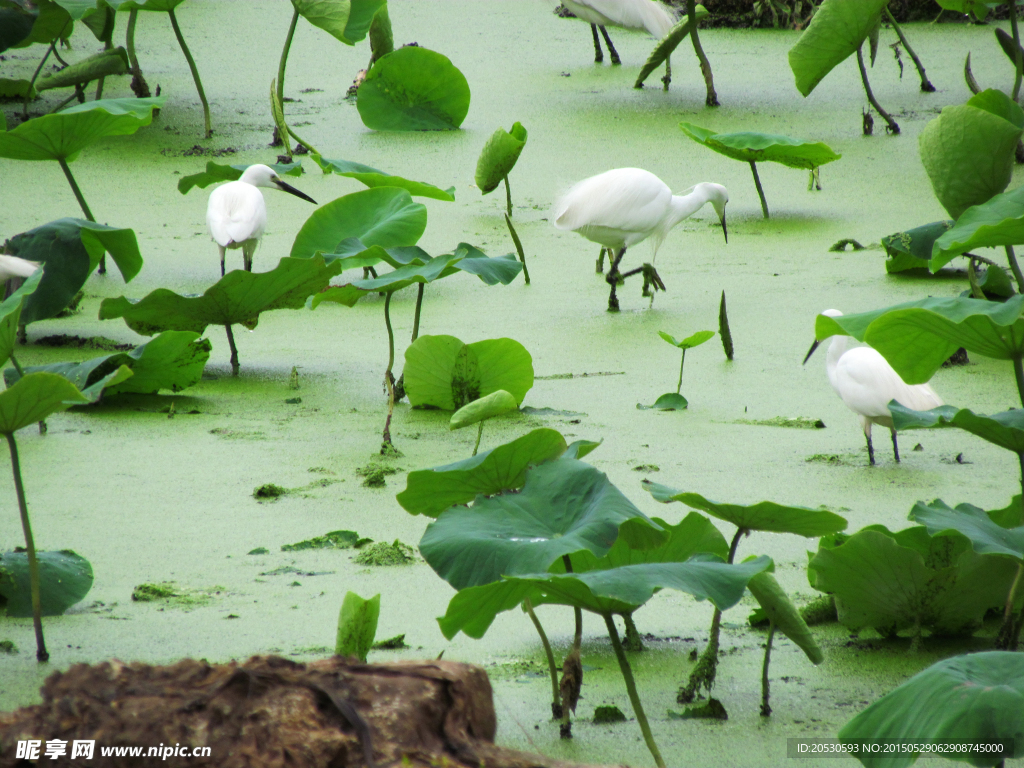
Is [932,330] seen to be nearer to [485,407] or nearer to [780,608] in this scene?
[780,608]

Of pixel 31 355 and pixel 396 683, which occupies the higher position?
pixel 396 683

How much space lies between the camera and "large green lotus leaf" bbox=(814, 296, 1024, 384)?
1.45 m

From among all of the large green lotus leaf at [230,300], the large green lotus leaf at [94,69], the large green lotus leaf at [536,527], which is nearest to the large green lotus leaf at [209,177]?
the large green lotus leaf at [230,300]

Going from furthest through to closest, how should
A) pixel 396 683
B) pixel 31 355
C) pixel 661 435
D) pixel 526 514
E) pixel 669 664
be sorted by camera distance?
pixel 31 355
pixel 661 435
pixel 669 664
pixel 526 514
pixel 396 683

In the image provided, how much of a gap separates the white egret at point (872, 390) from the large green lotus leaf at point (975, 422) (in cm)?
74

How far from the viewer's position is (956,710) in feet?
3.12

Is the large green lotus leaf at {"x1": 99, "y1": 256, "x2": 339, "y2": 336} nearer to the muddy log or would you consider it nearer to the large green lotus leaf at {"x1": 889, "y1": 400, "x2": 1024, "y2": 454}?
the large green lotus leaf at {"x1": 889, "y1": 400, "x2": 1024, "y2": 454}

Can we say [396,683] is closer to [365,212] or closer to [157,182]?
[365,212]

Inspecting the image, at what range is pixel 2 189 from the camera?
522cm

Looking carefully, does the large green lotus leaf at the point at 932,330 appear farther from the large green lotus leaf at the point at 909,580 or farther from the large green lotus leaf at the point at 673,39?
the large green lotus leaf at the point at 673,39

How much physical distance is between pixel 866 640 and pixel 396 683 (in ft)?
3.14

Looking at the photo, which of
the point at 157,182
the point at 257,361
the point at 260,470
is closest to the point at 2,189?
the point at 157,182

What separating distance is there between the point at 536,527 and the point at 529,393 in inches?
66.9

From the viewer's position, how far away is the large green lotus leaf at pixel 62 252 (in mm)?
2928
